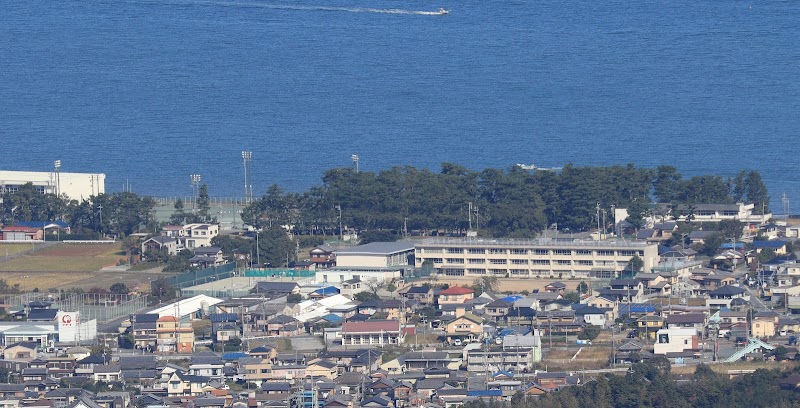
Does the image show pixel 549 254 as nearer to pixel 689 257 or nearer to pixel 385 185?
pixel 689 257

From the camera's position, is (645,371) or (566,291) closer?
(645,371)

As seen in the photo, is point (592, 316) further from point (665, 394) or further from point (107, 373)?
point (107, 373)

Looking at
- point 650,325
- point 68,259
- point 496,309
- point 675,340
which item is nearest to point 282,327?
point 496,309

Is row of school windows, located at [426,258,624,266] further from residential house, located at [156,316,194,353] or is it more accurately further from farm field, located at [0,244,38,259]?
farm field, located at [0,244,38,259]

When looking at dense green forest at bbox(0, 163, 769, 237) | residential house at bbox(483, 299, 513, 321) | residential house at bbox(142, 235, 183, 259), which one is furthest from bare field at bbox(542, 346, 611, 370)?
residential house at bbox(142, 235, 183, 259)

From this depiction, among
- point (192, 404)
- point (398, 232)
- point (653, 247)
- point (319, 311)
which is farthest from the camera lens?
point (398, 232)

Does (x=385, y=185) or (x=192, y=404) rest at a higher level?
(x=385, y=185)

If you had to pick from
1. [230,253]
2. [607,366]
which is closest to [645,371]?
[607,366]

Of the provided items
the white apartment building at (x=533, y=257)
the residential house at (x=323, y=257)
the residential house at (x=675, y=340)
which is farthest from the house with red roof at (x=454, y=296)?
the residential house at (x=675, y=340)
